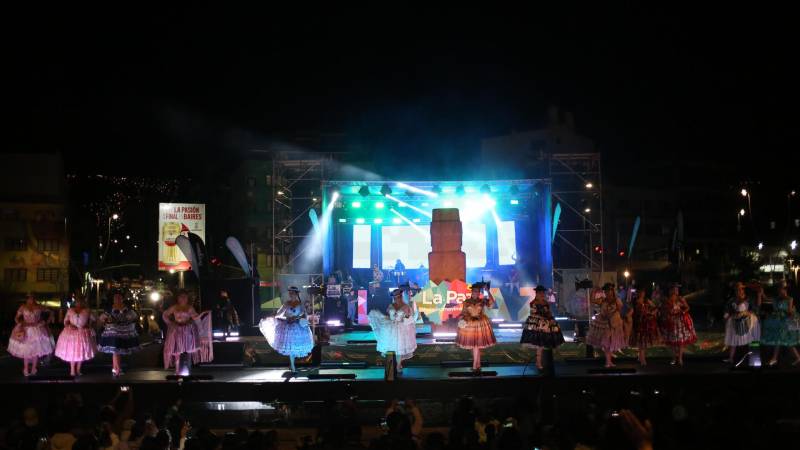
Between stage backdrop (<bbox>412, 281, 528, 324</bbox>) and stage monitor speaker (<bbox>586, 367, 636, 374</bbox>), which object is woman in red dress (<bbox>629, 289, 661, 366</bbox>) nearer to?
stage monitor speaker (<bbox>586, 367, 636, 374</bbox>)

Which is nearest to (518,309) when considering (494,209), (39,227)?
(494,209)

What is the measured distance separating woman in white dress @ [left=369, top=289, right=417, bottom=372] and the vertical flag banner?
2157cm

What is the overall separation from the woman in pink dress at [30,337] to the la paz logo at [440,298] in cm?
923

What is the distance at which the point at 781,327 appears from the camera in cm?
1279

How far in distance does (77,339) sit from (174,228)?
1971 centimetres

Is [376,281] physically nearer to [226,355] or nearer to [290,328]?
[226,355]

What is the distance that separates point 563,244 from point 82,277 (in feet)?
88.1

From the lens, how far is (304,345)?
499 inches

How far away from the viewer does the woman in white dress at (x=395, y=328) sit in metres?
12.3

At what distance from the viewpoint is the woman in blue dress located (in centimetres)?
1276

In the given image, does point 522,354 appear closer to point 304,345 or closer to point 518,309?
point 304,345

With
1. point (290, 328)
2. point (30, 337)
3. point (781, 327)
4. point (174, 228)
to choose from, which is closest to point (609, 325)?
point (781, 327)

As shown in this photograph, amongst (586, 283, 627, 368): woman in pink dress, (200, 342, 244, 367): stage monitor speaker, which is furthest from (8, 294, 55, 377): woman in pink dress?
(586, 283, 627, 368): woman in pink dress

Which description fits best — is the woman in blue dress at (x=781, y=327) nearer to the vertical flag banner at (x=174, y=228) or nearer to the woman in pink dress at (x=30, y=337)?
the woman in pink dress at (x=30, y=337)
